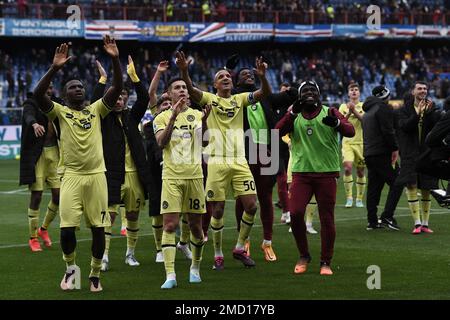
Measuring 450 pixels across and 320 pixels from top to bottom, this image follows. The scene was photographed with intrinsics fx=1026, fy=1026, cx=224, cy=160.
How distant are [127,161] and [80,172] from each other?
7.15 feet

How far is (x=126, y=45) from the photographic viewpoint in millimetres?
53625

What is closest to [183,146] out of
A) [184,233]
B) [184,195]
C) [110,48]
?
[184,195]

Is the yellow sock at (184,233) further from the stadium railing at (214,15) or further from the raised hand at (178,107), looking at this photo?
the stadium railing at (214,15)

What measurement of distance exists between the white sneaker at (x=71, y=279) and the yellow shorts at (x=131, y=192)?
2.04 metres

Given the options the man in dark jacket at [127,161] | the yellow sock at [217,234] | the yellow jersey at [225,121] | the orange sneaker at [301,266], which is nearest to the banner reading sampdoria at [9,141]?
the man in dark jacket at [127,161]

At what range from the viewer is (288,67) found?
54969 mm

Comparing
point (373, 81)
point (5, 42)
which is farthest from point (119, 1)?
point (373, 81)

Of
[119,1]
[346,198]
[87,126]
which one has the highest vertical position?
[119,1]

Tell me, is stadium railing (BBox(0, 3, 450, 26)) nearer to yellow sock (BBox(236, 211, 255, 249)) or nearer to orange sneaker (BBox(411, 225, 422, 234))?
orange sneaker (BBox(411, 225, 422, 234))

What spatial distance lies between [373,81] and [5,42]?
67.5 feet

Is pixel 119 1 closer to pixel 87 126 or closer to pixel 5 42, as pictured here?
pixel 5 42

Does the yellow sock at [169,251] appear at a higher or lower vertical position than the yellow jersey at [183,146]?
lower

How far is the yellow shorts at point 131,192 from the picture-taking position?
513 inches

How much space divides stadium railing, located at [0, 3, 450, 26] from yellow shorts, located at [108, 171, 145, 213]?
36480 millimetres
